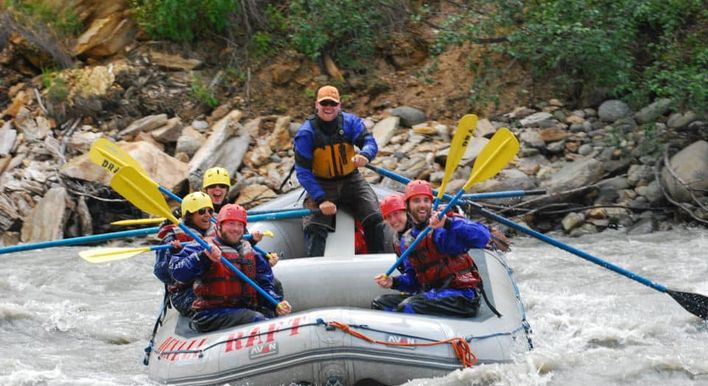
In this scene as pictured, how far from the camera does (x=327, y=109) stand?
682 cm

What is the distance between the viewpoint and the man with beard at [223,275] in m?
5.55

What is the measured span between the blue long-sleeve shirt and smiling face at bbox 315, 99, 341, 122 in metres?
1.38

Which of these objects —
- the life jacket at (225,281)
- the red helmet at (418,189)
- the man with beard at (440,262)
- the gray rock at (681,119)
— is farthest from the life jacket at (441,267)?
the gray rock at (681,119)

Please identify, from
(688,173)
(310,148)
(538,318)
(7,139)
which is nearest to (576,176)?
(688,173)

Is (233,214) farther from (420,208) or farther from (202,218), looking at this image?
(420,208)

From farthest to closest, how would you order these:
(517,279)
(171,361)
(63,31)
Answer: (63,31), (517,279), (171,361)

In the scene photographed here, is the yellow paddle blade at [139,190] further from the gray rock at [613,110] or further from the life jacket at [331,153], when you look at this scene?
the gray rock at [613,110]

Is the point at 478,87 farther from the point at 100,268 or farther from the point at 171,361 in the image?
the point at 171,361

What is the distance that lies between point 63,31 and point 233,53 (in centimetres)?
194

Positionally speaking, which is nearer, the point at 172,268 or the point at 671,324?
the point at 172,268

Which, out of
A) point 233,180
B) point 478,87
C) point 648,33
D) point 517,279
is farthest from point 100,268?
point 648,33

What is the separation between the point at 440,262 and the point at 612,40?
520cm

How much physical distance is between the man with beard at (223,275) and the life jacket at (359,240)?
1.38 metres

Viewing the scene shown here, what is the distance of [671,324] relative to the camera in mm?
6797
